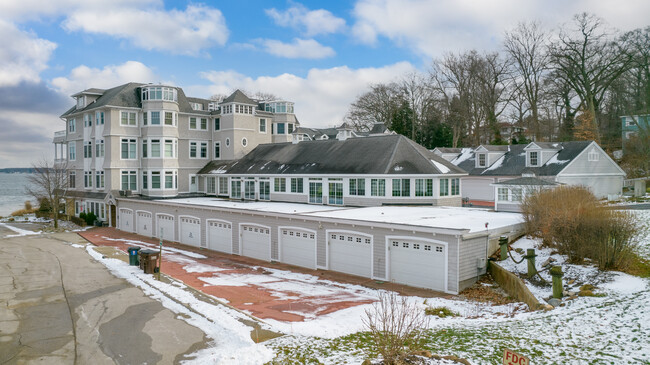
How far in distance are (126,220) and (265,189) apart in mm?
12931

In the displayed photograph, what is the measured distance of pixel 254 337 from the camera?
10625 mm

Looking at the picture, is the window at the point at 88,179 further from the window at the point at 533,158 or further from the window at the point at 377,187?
the window at the point at 533,158

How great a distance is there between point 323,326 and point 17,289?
12.8 metres

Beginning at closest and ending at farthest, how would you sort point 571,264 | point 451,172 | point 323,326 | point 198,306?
point 323,326, point 198,306, point 571,264, point 451,172

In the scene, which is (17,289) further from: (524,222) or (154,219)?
(524,222)

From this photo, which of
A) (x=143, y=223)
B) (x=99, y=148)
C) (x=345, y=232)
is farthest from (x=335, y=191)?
(x=99, y=148)

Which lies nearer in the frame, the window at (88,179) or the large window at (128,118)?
the large window at (128,118)

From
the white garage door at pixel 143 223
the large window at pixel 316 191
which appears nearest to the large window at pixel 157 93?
the white garage door at pixel 143 223

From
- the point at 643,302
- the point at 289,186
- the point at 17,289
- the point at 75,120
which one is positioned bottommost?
the point at 17,289

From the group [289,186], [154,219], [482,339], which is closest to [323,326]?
[482,339]

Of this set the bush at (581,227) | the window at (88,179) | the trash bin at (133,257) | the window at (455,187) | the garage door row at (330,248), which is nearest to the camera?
the bush at (581,227)

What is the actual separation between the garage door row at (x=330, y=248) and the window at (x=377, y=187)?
744cm

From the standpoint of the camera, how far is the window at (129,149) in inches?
1535

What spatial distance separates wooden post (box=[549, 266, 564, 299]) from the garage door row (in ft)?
14.8
